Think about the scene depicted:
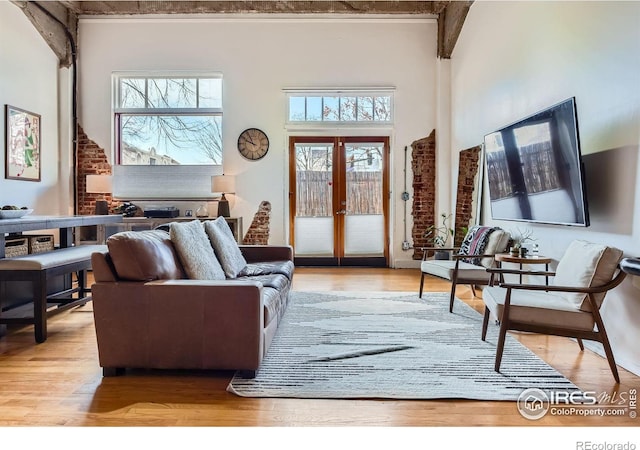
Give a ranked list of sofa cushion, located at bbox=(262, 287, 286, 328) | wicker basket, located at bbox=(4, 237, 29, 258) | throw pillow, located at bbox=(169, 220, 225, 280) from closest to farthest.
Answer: sofa cushion, located at bbox=(262, 287, 286, 328) → throw pillow, located at bbox=(169, 220, 225, 280) → wicker basket, located at bbox=(4, 237, 29, 258)

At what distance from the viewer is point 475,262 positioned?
425cm

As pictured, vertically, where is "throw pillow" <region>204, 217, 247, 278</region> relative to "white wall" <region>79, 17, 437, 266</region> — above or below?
below

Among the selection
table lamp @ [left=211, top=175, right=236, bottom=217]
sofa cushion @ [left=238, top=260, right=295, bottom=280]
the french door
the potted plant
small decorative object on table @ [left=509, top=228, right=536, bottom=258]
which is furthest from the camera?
the french door

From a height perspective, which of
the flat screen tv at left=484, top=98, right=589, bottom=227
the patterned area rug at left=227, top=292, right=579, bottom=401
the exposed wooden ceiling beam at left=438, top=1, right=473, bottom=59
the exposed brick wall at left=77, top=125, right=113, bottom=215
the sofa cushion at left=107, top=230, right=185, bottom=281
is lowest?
the patterned area rug at left=227, top=292, right=579, bottom=401

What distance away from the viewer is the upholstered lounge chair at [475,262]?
3727 mm

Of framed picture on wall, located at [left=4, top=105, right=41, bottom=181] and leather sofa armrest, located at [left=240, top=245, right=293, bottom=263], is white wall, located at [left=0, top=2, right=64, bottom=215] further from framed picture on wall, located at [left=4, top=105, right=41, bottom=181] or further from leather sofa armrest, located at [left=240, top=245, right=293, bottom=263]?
Result: leather sofa armrest, located at [left=240, top=245, right=293, bottom=263]

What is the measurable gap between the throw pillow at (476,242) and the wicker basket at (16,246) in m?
5.01

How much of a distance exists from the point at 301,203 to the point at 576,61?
4187 millimetres

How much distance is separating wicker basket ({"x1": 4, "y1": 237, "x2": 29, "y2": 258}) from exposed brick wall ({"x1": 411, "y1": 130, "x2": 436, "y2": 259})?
5.30m

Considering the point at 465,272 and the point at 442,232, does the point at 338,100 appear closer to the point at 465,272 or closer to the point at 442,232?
the point at 442,232

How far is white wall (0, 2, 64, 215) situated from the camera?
16.8 feet

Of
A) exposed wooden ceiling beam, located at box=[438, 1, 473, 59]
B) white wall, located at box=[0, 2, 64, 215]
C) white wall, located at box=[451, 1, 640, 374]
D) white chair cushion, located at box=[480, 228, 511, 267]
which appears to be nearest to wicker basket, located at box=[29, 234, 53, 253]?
white wall, located at box=[0, 2, 64, 215]
